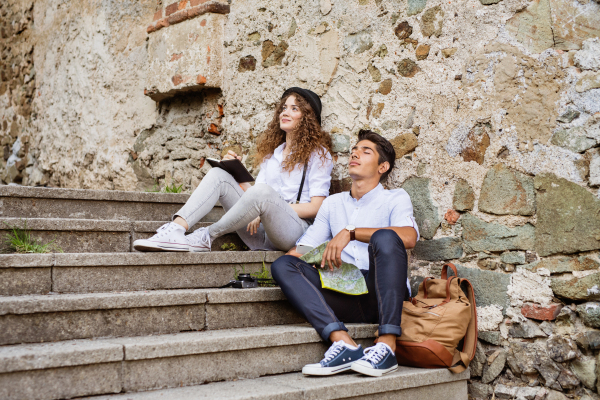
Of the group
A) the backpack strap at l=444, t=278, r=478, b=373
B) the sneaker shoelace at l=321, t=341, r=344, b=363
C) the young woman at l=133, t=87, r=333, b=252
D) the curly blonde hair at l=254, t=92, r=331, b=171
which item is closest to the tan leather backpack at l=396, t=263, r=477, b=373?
the backpack strap at l=444, t=278, r=478, b=373

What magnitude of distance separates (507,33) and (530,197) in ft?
2.75

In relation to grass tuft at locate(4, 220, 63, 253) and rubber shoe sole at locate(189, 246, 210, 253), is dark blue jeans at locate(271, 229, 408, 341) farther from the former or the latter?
grass tuft at locate(4, 220, 63, 253)

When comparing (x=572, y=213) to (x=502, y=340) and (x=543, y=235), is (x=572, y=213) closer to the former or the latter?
(x=543, y=235)

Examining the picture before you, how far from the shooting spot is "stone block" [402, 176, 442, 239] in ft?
9.73

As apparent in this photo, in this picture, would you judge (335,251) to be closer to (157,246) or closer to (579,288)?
(157,246)

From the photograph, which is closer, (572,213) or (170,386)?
(170,386)

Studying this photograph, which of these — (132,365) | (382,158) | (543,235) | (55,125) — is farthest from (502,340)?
(55,125)

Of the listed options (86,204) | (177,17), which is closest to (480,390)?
(86,204)

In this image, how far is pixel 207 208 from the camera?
305cm

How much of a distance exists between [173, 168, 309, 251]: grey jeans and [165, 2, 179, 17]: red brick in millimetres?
2061

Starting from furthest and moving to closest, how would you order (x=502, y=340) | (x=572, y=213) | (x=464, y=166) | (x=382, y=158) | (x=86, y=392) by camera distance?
1. (x=382, y=158)
2. (x=464, y=166)
3. (x=502, y=340)
4. (x=572, y=213)
5. (x=86, y=392)

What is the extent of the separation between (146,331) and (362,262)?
43.6 inches

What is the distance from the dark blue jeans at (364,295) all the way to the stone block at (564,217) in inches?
26.7

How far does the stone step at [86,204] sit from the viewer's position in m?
3.03
